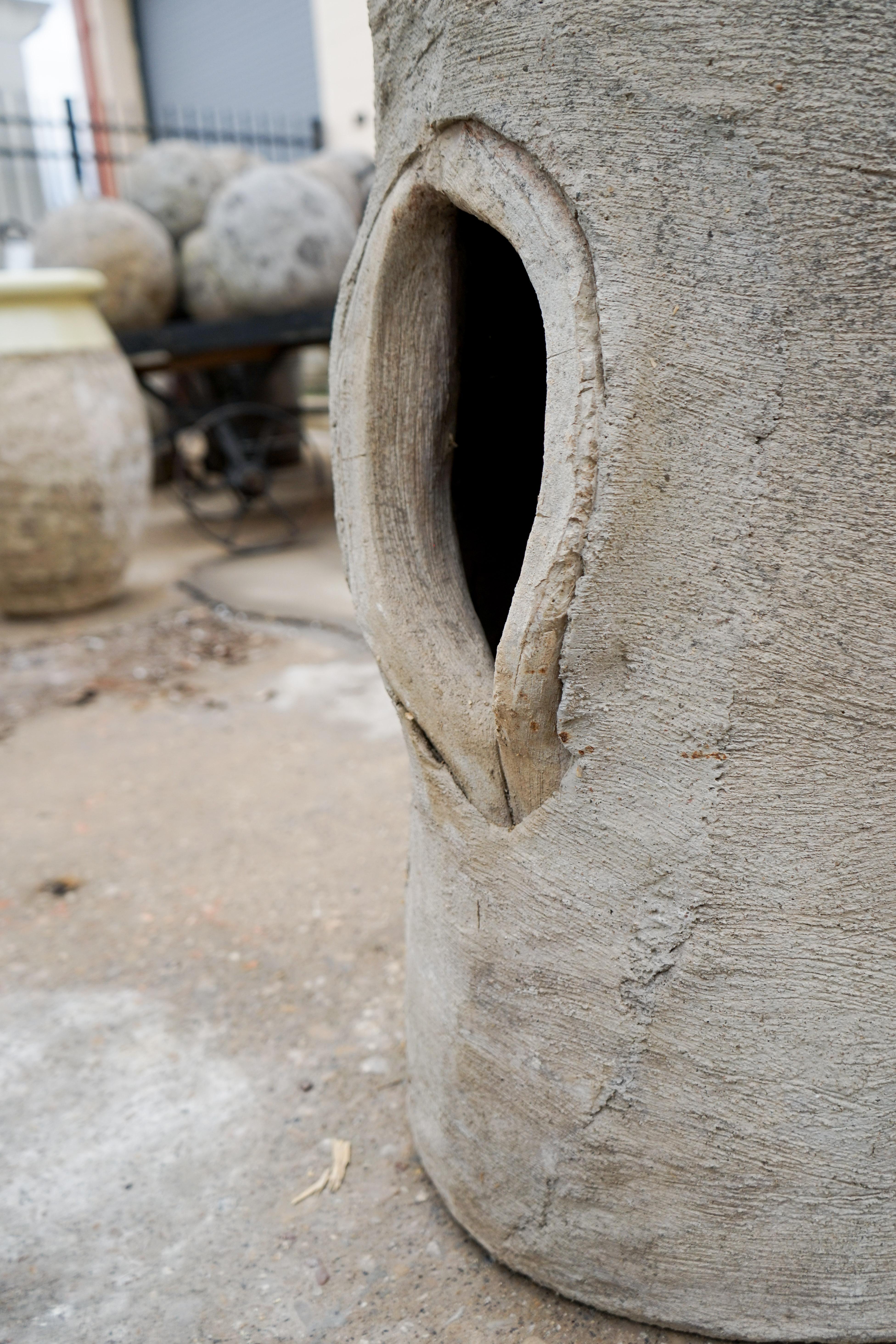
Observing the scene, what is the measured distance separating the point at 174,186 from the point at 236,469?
2482 mm

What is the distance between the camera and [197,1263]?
5.19ft

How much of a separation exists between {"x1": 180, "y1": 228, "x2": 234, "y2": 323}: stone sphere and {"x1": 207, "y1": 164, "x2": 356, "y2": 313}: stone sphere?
0.21m

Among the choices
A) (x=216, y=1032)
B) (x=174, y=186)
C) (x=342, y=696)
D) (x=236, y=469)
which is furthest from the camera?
(x=174, y=186)

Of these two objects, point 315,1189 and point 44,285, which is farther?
point 44,285

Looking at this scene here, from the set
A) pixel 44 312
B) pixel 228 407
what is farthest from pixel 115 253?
pixel 44 312

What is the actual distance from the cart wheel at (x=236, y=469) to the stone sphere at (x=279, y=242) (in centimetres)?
64

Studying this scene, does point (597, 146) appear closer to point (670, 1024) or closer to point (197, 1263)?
point (670, 1024)

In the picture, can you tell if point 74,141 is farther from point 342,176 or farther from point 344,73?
point 344,73

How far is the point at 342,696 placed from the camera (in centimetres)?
386

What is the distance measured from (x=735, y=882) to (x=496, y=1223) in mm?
634

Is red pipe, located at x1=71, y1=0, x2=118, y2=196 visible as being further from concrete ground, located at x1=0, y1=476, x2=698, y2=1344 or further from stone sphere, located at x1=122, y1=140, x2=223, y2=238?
concrete ground, located at x1=0, y1=476, x2=698, y2=1344

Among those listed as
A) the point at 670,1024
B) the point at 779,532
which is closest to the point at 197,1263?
the point at 670,1024

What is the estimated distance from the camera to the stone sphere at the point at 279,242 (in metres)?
6.18

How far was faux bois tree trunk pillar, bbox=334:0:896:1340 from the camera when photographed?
3.45ft
